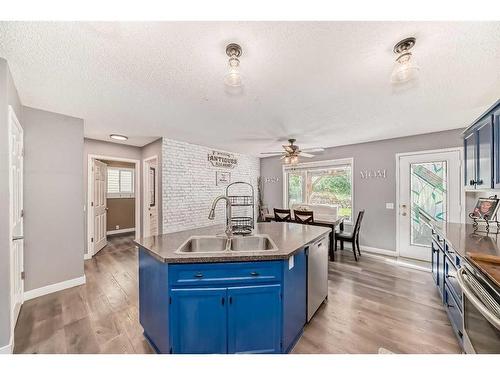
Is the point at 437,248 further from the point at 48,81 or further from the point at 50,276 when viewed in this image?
the point at 50,276

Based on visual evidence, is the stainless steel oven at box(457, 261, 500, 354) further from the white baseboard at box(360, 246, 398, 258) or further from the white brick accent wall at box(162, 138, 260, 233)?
the white brick accent wall at box(162, 138, 260, 233)

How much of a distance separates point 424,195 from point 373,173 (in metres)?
0.93

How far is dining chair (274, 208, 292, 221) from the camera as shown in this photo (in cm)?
428

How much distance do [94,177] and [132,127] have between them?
161 centimetres

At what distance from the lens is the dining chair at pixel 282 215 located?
4.28 meters

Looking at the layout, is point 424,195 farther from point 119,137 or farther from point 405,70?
point 119,137

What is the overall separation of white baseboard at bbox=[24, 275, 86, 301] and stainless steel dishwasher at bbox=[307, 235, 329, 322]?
3.10m

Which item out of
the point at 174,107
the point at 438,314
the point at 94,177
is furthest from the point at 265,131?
the point at 94,177

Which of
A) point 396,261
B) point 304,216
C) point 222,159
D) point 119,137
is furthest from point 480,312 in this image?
point 119,137

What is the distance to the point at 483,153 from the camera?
2096 mm

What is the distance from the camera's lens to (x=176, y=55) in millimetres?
1526

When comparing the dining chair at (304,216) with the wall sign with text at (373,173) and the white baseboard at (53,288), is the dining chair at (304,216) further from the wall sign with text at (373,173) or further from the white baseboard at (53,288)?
the white baseboard at (53,288)

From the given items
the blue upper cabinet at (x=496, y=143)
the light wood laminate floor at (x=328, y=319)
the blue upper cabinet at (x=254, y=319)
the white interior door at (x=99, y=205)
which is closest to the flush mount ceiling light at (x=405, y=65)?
the blue upper cabinet at (x=496, y=143)
